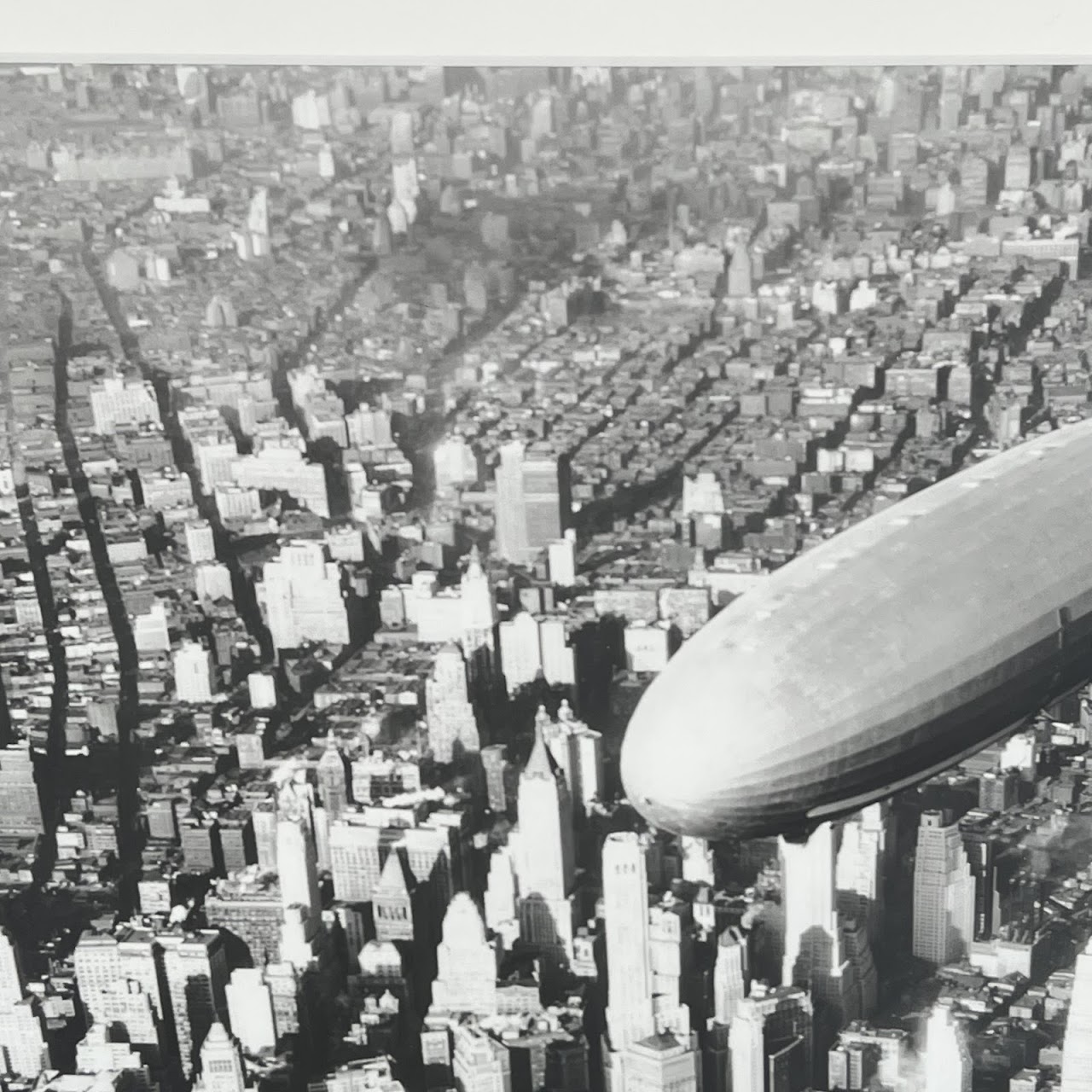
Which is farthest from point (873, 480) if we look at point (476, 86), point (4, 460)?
point (4, 460)

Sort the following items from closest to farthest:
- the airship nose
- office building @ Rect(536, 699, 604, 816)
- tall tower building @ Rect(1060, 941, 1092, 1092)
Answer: the airship nose → tall tower building @ Rect(1060, 941, 1092, 1092) → office building @ Rect(536, 699, 604, 816)

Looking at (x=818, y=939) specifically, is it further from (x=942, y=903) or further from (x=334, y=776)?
(x=334, y=776)

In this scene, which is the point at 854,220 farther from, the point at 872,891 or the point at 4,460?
the point at 4,460

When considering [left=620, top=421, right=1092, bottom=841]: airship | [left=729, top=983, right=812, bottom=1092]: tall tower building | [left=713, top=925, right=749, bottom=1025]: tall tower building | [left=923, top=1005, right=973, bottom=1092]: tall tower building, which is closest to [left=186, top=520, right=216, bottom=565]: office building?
[left=620, top=421, right=1092, bottom=841]: airship

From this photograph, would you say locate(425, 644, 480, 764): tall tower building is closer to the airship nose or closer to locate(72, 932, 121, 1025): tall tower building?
locate(72, 932, 121, 1025): tall tower building

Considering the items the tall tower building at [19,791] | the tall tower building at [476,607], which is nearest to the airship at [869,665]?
the tall tower building at [476,607]

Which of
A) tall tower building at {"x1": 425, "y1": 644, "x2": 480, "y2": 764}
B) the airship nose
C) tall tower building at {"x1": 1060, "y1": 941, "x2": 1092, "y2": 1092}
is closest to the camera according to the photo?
the airship nose

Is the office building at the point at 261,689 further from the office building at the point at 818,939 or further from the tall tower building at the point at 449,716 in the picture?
the office building at the point at 818,939
